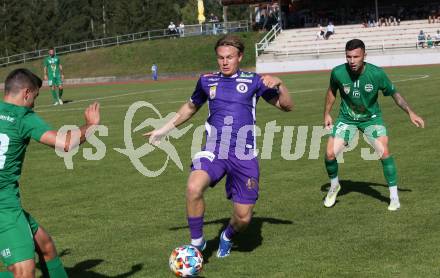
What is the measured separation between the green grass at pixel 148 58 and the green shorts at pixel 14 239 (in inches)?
2113

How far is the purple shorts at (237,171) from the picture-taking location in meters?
7.59

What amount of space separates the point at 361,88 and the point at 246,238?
8.87 feet

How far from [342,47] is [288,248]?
49.6 m

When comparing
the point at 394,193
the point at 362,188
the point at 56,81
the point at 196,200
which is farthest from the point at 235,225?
the point at 56,81

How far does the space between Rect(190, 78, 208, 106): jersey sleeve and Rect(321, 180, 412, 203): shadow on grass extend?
11.7 ft

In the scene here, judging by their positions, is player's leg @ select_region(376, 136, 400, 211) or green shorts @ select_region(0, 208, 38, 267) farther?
player's leg @ select_region(376, 136, 400, 211)

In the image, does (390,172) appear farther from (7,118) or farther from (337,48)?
(337,48)

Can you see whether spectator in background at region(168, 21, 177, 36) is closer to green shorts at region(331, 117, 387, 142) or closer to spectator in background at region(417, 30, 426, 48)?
spectator in background at region(417, 30, 426, 48)

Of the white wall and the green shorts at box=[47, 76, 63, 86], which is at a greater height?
the green shorts at box=[47, 76, 63, 86]

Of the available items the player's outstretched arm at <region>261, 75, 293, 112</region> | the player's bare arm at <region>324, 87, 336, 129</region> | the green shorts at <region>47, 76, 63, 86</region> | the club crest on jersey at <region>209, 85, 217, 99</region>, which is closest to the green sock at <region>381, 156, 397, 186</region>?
the player's bare arm at <region>324, 87, 336, 129</region>

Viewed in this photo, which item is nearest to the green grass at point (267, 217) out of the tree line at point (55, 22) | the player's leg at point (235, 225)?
the player's leg at point (235, 225)

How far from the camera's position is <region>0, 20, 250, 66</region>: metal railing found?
214ft

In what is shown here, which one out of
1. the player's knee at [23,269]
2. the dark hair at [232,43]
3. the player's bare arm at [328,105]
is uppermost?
the dark hair at [232,43]

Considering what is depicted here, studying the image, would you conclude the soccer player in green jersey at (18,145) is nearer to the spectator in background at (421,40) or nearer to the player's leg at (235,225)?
the player's leg at (235,225)
